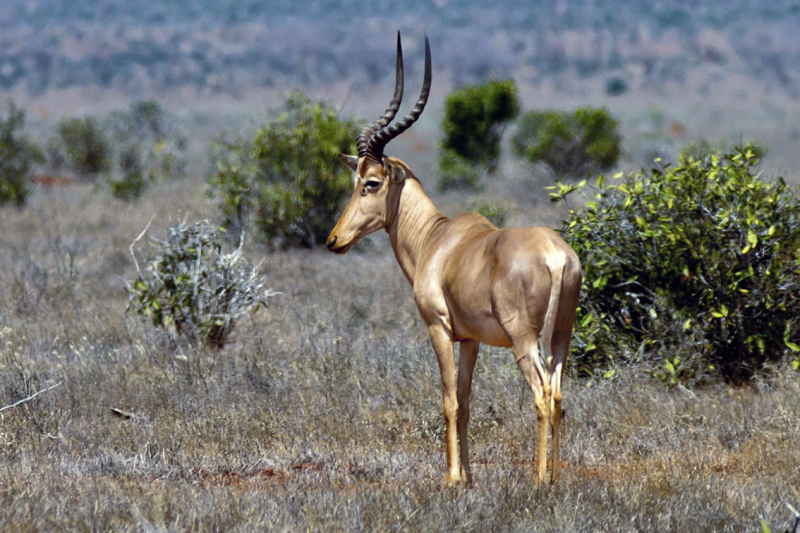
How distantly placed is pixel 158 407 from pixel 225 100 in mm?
63159

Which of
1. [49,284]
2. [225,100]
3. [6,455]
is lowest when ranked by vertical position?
[225,100]

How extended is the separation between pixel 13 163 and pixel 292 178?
8.66 metres

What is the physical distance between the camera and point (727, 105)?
6222 centimetres

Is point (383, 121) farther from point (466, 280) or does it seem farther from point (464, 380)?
point (464, 380)

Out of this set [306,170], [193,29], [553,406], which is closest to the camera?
[553,406]

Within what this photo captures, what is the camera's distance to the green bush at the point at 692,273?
7852mm

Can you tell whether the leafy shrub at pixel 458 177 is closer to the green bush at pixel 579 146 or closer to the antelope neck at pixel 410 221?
the green bush at pixel 579 146

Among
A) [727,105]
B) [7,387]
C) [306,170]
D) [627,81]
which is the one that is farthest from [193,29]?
[7,387]

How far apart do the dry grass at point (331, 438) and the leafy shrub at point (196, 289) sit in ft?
1.07

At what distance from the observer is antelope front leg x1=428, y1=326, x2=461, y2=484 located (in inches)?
235

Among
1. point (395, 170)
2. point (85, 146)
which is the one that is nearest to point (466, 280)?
point (395, 170)

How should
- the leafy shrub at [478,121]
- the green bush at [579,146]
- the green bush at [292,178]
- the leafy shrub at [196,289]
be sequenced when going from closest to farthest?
the leafy shrub at [196,289] → the green bush at [292,178] → the green bush at [579,146] → the leafy shrub at [478,121]

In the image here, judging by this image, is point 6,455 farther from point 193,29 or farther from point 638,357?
point 193,29

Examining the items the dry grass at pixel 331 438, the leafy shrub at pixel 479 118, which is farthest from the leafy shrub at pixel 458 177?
the dry grass at pixel 331 438
